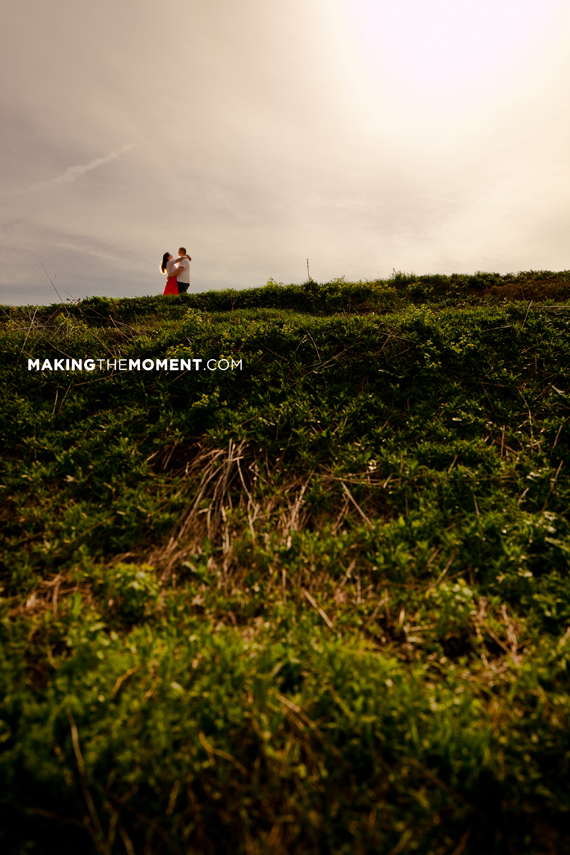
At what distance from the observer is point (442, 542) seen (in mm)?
3062

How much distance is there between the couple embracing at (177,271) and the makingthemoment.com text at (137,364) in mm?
7009

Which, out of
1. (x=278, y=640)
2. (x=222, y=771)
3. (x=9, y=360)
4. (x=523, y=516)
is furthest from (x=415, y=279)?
(x=222, y=771)

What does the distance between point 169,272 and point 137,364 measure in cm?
756

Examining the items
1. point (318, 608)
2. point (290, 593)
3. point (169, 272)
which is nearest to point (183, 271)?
point (169, 272)

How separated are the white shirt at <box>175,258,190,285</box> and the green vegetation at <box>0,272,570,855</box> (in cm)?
643

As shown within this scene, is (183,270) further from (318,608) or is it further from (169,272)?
(318,608)

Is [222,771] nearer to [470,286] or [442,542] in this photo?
[442,542]

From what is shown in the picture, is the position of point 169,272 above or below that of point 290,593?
above

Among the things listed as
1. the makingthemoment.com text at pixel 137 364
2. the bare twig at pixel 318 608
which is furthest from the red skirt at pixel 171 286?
the bare twig at pixel 318 608

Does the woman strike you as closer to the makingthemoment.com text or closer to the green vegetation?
the green vegetation

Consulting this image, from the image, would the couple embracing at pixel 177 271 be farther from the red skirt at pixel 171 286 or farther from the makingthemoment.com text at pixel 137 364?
the makingthemoment.com text at pixel 137 364

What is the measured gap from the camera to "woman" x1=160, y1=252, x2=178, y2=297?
11274 mm

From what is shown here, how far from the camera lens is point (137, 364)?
5055 millimetres

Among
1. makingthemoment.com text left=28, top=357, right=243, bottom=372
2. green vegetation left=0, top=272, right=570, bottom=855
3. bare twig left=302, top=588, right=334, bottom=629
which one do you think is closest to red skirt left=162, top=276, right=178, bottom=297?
green vegetation left=0, top=272, right=570, bottom=855
